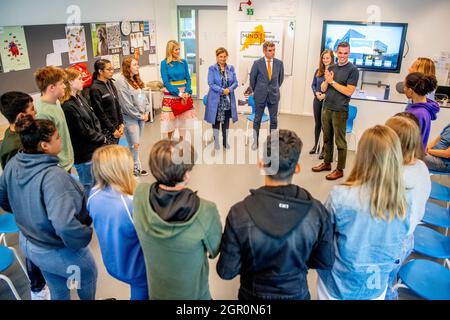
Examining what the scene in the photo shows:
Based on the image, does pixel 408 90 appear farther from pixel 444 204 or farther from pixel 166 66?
pixel 166 66

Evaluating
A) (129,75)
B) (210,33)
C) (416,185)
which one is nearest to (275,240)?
(416,185)

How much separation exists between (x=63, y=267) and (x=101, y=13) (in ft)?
17.7

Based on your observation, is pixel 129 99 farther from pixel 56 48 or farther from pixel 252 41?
pixel 252 41

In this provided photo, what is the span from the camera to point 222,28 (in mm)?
7969

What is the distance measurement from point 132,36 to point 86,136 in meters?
4.37

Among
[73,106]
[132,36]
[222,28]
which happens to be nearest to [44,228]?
[73,106]

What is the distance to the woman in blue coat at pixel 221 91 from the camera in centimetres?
501

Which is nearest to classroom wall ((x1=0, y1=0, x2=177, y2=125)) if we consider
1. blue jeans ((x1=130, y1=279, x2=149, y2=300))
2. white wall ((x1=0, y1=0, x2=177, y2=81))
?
white wall ((x1=0, y1=0, x2=177, y2=81))

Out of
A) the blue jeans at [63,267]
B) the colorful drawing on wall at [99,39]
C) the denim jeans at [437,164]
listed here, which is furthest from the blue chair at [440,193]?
the colorful drawing on wall at [99,39]

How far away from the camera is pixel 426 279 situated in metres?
2.20

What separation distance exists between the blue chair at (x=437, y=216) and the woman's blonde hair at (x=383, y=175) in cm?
130

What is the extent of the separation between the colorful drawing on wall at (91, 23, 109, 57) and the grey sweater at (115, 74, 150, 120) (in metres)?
2.36

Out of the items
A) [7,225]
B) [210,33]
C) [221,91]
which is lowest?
[7,225]

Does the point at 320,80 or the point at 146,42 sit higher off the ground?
the point at 146,42
